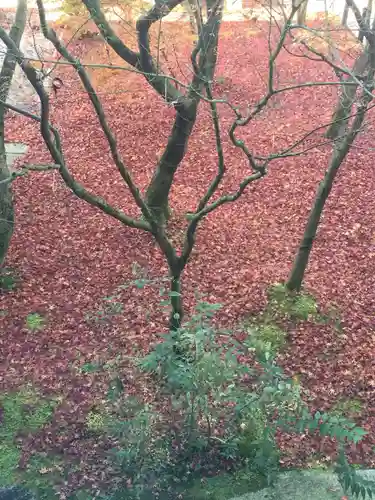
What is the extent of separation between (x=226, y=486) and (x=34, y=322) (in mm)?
4009

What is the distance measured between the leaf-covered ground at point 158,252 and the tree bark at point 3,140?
0.85 meters

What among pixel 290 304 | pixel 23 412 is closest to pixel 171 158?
pixel 290 304

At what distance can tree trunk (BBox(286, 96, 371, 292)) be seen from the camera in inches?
256

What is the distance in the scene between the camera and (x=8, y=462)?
6.01 meters

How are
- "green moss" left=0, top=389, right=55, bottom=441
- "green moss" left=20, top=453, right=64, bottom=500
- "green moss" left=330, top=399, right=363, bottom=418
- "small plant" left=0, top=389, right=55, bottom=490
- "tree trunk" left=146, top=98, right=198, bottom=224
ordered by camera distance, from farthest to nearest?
1. "tree trunk" left=146, top=98, right=198, bottom=224
2. "green moss" left=330, top=399, right=363, bottom=418
3. "green moss" left=0, top=389, right=55, bottom=441
4. "small plant" left=0, top=389, right=55, bottom=490
5. "green moss" left=20, top=453, right=64, bottom=500

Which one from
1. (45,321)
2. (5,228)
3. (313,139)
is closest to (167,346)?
(45,321)

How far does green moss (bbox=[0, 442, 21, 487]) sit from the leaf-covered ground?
8.9 inches

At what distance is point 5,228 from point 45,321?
5.66 ft

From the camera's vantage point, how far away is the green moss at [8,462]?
581 centimetres

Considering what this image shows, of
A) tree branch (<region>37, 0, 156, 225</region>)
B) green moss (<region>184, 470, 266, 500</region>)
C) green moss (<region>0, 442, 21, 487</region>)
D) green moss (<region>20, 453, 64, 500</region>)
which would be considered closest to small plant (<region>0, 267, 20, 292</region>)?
green moss (<region>0, 442, 21, 487</region>)

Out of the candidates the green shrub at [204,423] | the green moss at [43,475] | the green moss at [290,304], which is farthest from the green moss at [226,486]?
the green moss at [290,304]

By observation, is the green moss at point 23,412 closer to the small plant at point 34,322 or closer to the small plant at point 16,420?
the small plant at point 16,420

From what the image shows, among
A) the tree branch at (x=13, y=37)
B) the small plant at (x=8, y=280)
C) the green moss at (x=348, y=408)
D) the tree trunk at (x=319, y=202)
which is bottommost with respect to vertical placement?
the green moss at (x=348, y=408)

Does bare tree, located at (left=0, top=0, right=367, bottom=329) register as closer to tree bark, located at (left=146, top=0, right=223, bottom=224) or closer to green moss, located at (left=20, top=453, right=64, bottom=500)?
tree bark, located at (left=146, top=0, right=223, bottom=224)
